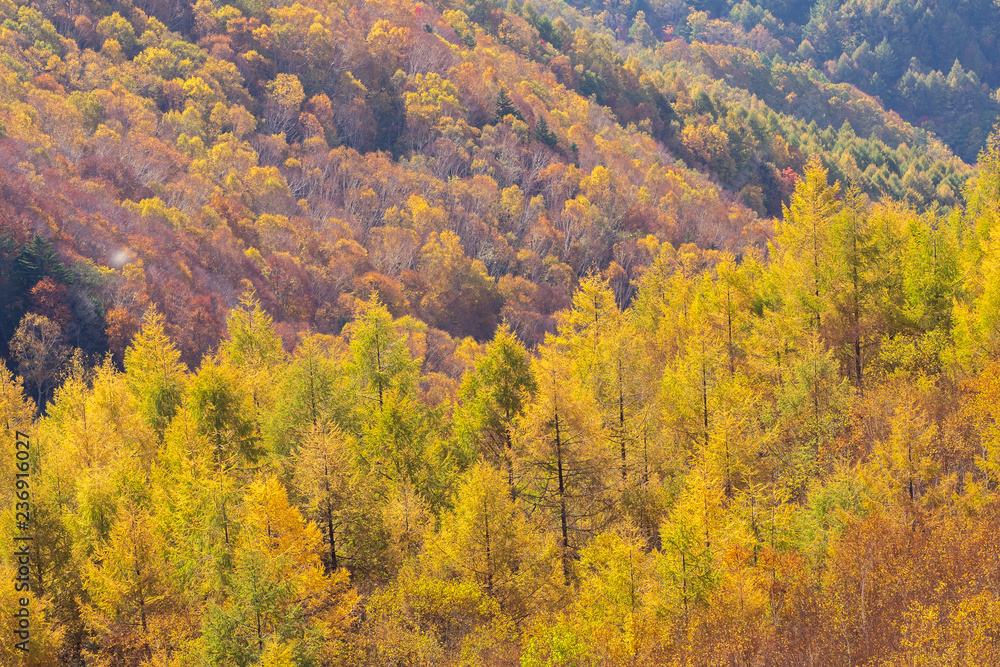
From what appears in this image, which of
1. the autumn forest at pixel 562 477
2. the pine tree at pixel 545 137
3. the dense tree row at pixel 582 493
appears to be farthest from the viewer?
the pine tree at pixel 545 137

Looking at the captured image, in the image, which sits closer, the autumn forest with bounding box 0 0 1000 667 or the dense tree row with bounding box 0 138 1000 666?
the dense tree row with bounding box 0 138 1000 666

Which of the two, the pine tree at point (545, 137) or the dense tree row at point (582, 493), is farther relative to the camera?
the pine tree at point (545, 137)

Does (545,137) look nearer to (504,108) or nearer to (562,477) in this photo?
(504,108)

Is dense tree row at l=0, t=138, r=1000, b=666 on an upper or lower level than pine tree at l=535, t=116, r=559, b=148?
upper

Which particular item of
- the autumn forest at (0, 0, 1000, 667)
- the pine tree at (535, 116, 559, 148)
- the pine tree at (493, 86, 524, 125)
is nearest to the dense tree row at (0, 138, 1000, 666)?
the autumn forest at (0, 0, 1000, 667)

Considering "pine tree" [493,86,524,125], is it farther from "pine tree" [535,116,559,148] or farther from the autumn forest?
the autumn forest

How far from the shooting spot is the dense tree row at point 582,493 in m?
20.5

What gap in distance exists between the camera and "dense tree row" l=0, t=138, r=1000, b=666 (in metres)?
20.5

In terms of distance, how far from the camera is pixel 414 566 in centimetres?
2491

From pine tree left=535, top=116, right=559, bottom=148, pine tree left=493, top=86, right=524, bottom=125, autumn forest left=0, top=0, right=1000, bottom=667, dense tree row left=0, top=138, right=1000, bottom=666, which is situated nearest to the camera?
dense tree row left=0, top=138, right=1000, bottom=666

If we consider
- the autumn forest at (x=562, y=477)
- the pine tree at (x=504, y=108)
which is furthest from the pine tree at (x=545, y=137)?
the autumn forest at (x=562, y=477)

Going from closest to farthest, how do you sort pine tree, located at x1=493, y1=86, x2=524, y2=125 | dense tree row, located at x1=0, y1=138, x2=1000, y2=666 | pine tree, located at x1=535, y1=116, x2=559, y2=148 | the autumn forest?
dense tree row, located at x1=0, y1=138, x2=1000, y2=666 → the autumn forest → pine tree, located at x1=535, y1=116, x2=559, y2=148 → pine tree, located at x1=493, y1=86, x2=524, y2=125

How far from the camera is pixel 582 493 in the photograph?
2630cm

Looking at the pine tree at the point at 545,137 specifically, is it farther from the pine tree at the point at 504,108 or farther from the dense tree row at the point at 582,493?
the dense tree row at the point at 582,493
